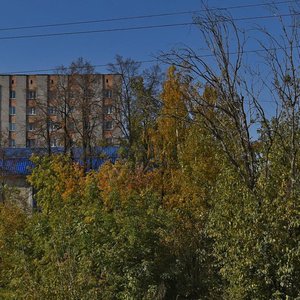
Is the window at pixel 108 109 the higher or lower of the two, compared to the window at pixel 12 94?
lower

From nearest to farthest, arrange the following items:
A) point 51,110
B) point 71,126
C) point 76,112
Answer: point 71,126 < point 51,110 < point 76,112

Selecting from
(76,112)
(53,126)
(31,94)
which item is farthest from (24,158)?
(31,94)

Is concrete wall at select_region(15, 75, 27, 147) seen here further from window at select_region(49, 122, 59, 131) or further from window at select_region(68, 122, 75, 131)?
window at select_region(68, 122, 75, 131)

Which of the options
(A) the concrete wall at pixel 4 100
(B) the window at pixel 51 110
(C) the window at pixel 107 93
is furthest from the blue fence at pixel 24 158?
(A) the concrete wall at pixel 4 100

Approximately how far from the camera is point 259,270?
9.77 m

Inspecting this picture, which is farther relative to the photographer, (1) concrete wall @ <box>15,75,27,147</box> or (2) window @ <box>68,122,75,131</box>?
(1) concrete wall @ <box>15,75,27,147</box>

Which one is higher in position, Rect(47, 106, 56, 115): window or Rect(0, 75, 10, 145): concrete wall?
Rect(0, 75, 10, 145): concrete wall

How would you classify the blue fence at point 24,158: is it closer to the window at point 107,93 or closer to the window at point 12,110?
the window at point 107,93

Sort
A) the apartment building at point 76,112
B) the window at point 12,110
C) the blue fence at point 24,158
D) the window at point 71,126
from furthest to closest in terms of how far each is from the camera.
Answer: the window at point 12,110, the window at point 71,126, the apartment building at point 76,112, the blue fence at point 24,158

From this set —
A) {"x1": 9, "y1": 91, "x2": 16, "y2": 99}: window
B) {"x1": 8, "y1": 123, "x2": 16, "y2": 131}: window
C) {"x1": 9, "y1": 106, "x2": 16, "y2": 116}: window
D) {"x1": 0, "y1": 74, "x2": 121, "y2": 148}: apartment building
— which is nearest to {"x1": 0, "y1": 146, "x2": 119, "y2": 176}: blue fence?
{"x1": 0, "y1": 74, "x2": 121, "y2": 148}: apartment building

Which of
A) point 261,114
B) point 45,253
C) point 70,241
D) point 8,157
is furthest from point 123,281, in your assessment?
point 8,157

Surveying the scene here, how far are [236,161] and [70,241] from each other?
14.3 ft

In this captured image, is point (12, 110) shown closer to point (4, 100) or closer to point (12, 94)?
point (4, 100)

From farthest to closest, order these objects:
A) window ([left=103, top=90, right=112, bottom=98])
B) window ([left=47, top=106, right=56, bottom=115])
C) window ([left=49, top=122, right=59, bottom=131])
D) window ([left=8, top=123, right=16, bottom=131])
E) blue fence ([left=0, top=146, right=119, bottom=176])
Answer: window ([left=8, top=123, right=16, bottom=131]), window ([left=103, top=90, right=112, bottom=98]), window ([left=47, top=106, right=56, bottom=115]), window ([left=49, top=122, right=59, bottom=131]), blue fence ([left=0, top=146, right=119, bottom=176])
